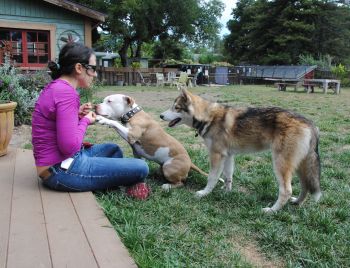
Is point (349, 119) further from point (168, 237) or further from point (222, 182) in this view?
point (168, 237)

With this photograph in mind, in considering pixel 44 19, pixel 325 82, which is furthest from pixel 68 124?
pixel 325 82

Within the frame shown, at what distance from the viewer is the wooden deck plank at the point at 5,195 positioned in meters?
2.35

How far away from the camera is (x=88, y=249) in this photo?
91.9 inches

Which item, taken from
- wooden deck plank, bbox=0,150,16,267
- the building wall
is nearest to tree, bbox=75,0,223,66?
the building wall

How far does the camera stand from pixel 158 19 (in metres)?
30.1

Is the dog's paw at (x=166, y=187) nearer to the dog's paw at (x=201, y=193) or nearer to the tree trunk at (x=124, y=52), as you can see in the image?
the dog's paw at (x=201, y=193)

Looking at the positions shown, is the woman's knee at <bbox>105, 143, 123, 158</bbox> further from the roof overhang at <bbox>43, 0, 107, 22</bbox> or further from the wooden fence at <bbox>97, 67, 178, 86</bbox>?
the wooden fence at <bbox>97, 67, 178, 86</bbox>

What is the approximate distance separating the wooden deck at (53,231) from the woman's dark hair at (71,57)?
113 cm

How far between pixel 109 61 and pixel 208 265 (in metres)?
42.9

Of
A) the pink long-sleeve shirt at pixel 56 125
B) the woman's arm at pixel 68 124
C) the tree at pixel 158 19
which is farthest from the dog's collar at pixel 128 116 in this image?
the tree at pixel 158 19

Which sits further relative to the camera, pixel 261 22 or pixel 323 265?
pixel 261 22

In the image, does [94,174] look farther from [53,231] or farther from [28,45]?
[28,45]

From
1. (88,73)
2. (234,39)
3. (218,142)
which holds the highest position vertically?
(234,39)

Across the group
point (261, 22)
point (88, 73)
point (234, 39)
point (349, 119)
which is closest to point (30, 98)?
point (88, 73)
